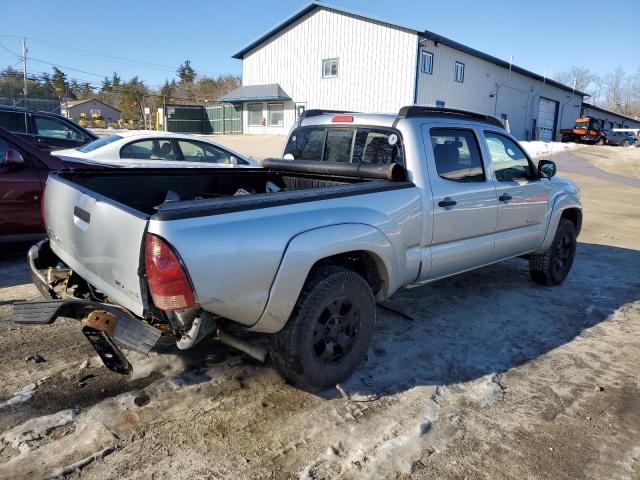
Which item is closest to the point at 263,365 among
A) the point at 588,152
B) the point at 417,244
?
the point at 417,244

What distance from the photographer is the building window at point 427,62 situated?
88.8ft

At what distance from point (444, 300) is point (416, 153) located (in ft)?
6.15

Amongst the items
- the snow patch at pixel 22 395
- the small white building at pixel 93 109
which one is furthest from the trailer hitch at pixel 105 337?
the small white building at pixel 93 109

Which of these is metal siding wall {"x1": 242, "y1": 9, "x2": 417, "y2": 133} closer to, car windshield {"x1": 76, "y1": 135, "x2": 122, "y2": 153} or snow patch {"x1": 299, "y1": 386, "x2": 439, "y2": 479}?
car windshield {"x1": 76, "y1": 135, "x2": 122, "y2": 153}

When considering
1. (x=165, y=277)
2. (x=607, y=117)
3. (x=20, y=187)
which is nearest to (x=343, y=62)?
(x=20, y=187)

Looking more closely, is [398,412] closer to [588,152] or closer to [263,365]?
[263,365]

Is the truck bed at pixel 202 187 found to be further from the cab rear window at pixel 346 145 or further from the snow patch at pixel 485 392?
the snow patch at pixel 485 392

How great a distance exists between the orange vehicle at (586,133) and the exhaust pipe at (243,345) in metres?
43.4

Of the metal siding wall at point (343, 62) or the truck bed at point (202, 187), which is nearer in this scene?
the truck bed at point (202, 187)

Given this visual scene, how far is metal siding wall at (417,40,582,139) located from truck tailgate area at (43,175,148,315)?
25.5m

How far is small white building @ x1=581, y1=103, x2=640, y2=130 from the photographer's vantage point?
56.0 meters

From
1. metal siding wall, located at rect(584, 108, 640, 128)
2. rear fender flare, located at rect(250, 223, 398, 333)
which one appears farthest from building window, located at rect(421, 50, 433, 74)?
metal siding wall, located at rect(584, 108, 640, 128)

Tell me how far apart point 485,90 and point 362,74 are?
32.0ft

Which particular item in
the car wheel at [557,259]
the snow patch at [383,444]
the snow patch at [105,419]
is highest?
the car wheel at [557,259]
